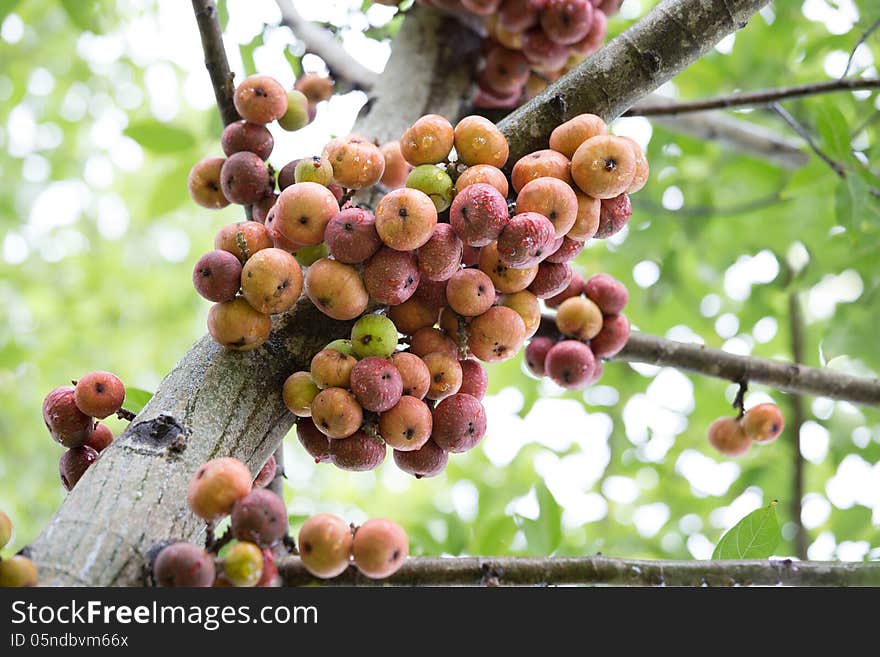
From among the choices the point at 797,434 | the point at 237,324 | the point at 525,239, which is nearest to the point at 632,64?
the point at 525,239

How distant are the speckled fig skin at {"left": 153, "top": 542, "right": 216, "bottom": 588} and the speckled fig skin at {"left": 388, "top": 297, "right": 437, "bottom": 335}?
78 centimetres

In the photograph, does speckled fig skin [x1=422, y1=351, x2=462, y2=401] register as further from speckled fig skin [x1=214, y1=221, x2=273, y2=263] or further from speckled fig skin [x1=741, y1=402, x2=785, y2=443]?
speckled fig skin [x1=741, y1=402, x2=785, y2=443]

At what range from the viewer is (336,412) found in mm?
1876

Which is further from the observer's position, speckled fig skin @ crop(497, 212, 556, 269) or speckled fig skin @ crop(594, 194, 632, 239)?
speckled fig skin @ crop(594, 194, 632, 239)

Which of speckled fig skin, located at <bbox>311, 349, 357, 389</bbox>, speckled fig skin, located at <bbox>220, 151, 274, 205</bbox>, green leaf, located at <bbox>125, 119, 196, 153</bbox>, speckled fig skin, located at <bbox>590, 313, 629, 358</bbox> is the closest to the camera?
speckled fig skin, located at <bbox>311, 349, 357, 389</bbox>

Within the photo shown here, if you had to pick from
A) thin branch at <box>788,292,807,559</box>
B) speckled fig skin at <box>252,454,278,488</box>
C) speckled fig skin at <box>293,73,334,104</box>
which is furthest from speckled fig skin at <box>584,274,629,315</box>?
thin branch at <box>788,292,807,559</box>

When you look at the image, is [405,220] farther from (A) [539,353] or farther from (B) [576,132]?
(A) [539,353]

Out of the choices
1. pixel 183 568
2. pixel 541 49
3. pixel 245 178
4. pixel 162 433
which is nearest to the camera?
pixel 183 568

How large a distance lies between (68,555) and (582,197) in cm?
141

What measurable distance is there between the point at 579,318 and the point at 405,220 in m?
0.98

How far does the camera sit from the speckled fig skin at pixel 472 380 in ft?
7.11

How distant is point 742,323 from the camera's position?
5012 millimetres

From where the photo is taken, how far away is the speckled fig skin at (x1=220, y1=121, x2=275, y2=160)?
241 cm

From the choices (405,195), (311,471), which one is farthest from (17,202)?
(405,195)
